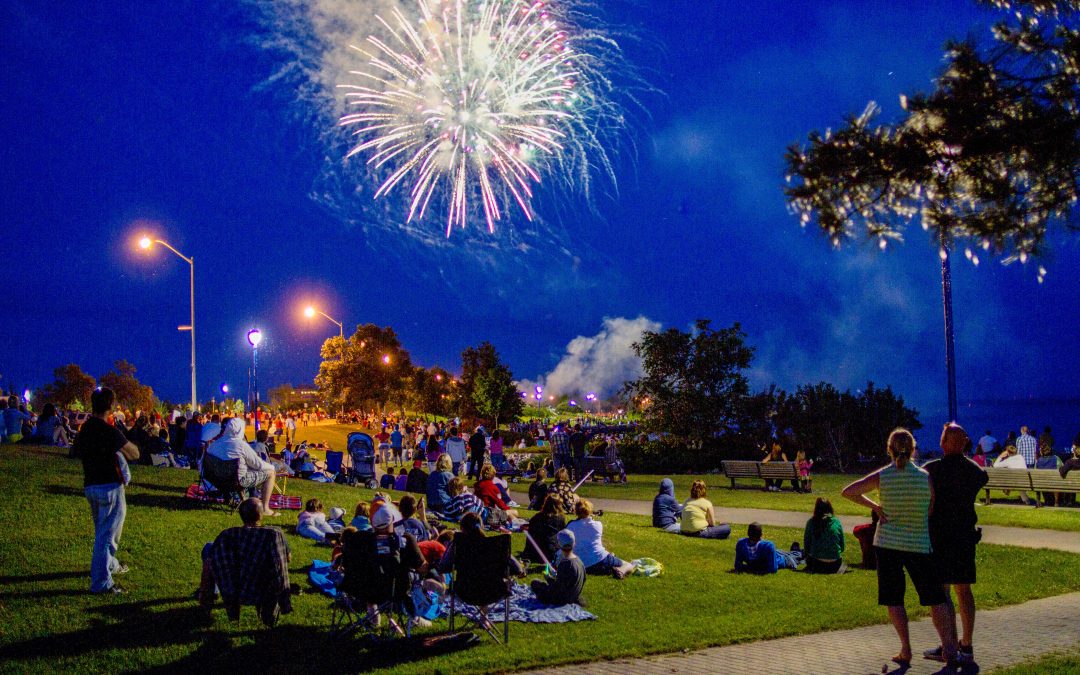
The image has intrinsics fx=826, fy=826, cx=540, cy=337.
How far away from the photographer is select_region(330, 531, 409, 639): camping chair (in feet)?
25.2

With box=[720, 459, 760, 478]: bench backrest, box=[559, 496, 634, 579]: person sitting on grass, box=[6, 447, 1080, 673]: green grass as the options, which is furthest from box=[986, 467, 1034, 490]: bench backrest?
box=[559, 496, 634, 579]: person sitting on grass

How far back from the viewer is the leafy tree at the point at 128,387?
84.9 meters

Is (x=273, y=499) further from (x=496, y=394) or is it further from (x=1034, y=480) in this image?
(x=496, y=394)

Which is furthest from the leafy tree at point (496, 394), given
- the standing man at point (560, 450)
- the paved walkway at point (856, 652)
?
the paved walkway at point (856, 652)

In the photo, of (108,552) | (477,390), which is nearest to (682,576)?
(108,552)

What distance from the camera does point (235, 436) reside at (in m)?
13.0

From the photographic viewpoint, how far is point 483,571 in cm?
789

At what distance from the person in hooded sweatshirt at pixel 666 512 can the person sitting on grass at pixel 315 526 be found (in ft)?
20.6

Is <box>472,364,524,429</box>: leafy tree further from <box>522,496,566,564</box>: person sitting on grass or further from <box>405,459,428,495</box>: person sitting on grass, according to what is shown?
<box>522,496,566,564</box>: person sitting on grass

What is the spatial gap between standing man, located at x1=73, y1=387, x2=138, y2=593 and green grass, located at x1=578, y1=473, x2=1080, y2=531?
14.3 meters

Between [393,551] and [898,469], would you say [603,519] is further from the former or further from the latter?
[898,469]

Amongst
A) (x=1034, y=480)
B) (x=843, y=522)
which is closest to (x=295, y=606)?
(x=843, y=522)

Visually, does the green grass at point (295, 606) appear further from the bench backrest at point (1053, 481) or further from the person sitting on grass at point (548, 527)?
the bench backrest at point (1053, 481)

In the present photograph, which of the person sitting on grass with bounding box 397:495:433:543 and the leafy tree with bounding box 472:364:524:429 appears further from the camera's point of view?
the leafy tree with bounding box 472:364:524:429
